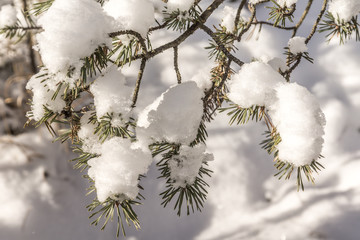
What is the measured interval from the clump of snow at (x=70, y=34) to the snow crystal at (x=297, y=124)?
1.14ft

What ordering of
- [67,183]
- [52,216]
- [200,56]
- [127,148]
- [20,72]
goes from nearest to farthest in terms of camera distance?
[127,148] < [52,216] < [67,183] < [20,72] < [200,56]

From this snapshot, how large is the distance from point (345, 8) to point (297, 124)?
559mm

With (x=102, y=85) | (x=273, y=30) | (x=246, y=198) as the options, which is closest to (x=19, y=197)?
(x=246, y=198)

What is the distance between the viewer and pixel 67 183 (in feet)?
6.70

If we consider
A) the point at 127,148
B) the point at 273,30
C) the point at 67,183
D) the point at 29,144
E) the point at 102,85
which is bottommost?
the point at 127,148

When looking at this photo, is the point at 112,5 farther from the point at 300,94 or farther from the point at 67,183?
the point at 67,183

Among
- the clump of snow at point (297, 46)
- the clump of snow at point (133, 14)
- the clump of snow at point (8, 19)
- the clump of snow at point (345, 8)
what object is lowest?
the clump of snow at point (133, 14)

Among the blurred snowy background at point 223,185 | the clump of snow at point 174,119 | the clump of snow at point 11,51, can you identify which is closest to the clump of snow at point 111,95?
the clump of snow at point 174,119

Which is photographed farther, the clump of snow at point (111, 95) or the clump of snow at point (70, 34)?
the clump of snow at point (111, 95)

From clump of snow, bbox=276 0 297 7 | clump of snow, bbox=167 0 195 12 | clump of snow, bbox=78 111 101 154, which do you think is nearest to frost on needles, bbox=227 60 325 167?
clump of snow, bbox=167 0 195 12

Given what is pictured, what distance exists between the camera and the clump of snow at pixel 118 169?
60 cm

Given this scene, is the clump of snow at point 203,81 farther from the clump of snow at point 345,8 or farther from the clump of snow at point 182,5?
the clump of snow at point 345,8

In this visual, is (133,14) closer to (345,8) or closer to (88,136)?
(88,136)

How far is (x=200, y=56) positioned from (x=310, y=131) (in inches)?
81.6
